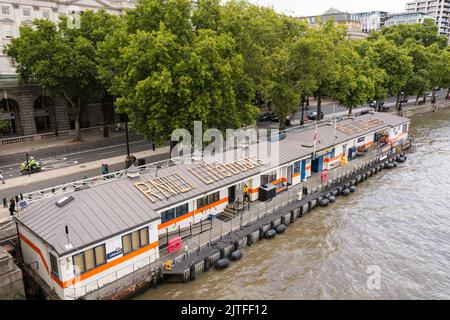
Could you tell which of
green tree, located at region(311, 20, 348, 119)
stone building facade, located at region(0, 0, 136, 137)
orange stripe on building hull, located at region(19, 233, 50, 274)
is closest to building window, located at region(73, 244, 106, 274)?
orange stripe on building hull, located at region(19, 233, 50, 274)

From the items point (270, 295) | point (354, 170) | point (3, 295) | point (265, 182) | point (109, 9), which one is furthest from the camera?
point (109, 9)

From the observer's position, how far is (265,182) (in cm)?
3644

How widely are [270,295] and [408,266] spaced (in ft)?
38.0

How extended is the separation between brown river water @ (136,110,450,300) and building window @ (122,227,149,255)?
3.19 m

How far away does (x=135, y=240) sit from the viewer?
2423 cm

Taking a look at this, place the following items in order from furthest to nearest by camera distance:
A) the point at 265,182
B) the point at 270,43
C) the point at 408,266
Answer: the point at 270,43, the point at 265,182, the point at 408,266

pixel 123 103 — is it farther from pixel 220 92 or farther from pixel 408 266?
pixel 408 266

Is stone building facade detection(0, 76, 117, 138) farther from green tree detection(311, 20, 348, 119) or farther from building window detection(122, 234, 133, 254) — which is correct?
building window detection(122, 234, 133, 254)

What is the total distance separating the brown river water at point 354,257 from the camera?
2516 centimetres

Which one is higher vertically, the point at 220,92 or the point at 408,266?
the point at 220,92

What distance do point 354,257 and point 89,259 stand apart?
65.0 ft

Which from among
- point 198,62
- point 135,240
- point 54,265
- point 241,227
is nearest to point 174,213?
point 135,240

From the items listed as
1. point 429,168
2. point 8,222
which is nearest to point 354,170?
point 429,168

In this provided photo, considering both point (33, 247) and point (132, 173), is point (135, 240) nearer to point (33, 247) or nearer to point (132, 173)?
point (132, 173)
